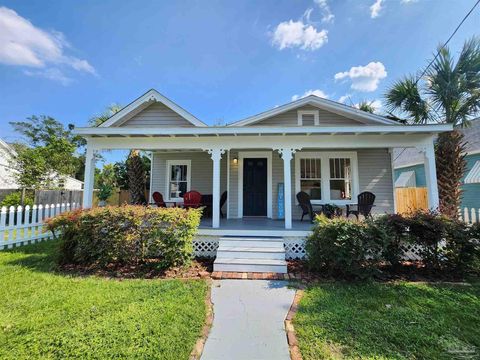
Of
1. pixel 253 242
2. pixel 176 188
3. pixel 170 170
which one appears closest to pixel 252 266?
pixel 253 242

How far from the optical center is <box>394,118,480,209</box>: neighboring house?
10.9m

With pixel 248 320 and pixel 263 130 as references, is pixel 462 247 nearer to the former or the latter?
pixel 248 320

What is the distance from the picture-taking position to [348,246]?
173 inches

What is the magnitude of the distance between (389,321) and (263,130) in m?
4.73

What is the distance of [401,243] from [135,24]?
36.2 ft

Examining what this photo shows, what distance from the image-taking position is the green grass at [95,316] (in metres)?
2.48

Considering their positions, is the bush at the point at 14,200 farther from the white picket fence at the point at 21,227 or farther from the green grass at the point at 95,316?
the green grass at the point at 95,316

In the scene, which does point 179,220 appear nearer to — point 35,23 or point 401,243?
point 401,243

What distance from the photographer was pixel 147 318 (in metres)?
3.07

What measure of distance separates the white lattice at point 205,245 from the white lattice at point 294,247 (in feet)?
6.09

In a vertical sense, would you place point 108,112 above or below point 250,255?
above

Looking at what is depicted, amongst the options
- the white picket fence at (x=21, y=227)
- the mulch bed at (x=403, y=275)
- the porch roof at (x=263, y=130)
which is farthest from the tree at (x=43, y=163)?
the mulch bed at (x=403, y=275)

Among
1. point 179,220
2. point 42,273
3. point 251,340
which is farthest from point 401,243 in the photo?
point 42,273

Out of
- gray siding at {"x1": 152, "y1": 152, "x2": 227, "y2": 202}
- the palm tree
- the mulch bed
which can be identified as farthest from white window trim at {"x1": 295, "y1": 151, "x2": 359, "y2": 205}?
the mulch bed
